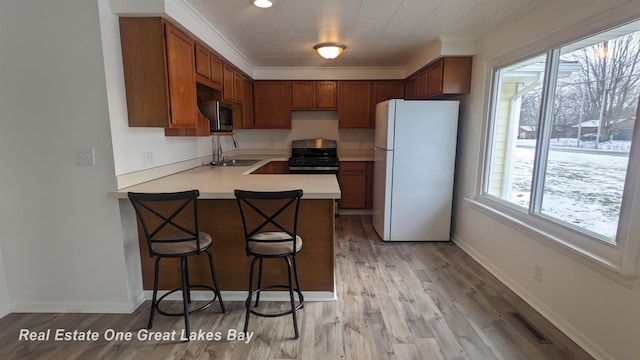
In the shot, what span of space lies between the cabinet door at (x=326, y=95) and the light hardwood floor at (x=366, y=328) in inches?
119

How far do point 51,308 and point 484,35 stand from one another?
4534 millimetres

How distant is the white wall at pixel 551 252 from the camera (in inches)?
68.9

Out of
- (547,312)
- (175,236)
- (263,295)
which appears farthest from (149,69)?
(547,312)

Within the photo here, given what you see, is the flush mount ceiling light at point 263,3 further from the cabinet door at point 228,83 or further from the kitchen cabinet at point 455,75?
the kitchen cabinet at point 455,75

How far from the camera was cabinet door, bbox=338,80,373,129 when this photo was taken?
4.98 meters

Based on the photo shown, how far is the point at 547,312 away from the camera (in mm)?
2244

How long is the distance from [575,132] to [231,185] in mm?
2503

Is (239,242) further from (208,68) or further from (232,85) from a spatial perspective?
(232,85)

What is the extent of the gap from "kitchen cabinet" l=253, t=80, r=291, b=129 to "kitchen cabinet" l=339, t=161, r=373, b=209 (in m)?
1.25

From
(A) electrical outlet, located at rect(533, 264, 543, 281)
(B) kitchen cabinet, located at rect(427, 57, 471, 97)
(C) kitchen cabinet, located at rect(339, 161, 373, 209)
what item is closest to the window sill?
(A) electrical outlet, located at rect(533, 264, 543, 281)

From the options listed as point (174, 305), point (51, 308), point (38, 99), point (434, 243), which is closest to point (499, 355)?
point (434, 243)

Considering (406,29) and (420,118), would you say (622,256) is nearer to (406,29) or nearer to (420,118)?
(420,118)

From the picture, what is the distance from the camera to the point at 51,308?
7.55 feet

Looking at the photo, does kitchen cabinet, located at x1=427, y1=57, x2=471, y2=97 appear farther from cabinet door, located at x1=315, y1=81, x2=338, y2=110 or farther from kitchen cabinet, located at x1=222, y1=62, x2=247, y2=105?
kitchen cabinet, located at x1=222, y1=62, x2=247, y2=105
